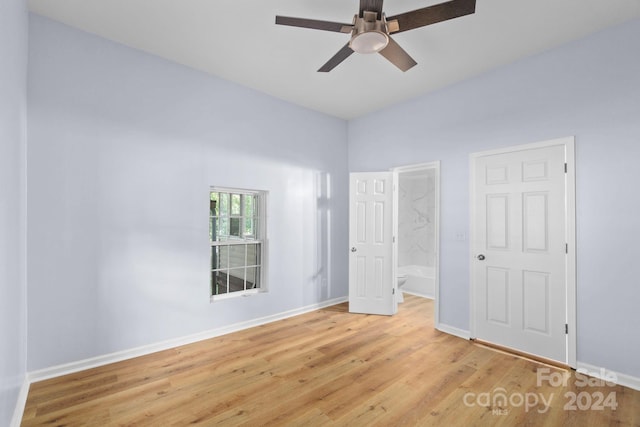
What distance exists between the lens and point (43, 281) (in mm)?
2467

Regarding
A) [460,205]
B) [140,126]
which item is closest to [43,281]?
[140,126]

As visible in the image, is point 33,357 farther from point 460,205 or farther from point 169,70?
point 460,205

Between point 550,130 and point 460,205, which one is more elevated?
point 550,130

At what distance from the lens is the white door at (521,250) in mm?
2848

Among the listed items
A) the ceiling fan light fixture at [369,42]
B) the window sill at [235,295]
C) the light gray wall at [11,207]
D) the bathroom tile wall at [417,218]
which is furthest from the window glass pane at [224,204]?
the bathroom tile wall at [417,218]

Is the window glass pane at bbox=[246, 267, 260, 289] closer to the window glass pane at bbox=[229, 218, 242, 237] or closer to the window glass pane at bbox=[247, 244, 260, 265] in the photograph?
the window glass pane at bbox=[247, 244, 260, 265]

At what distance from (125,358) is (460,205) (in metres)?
4.01

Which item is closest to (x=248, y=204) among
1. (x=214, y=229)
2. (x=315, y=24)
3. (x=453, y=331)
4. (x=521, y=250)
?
(x=214, y=229)

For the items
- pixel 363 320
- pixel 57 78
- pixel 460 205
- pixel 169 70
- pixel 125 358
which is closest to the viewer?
pixel 57 78

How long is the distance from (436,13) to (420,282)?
4451 mm

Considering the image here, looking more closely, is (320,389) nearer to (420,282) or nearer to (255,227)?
(255,227)

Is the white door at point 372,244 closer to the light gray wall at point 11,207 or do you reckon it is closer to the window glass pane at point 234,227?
the window glass pane at point 234,227

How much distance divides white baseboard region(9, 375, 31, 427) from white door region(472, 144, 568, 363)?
4098 mm

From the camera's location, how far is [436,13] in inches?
71.3
